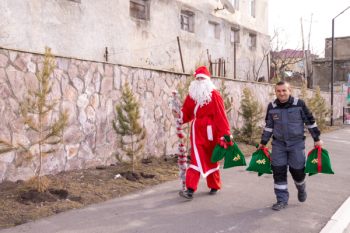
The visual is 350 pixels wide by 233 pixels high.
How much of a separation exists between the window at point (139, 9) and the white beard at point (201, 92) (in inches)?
350

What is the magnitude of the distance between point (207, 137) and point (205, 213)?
49.0 inches

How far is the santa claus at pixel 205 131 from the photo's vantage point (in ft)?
16.5

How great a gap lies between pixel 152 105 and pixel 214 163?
345 centimetres

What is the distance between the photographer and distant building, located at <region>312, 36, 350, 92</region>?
1296 inches

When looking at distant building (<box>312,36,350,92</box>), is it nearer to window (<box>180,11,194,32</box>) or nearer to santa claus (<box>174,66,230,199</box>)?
window (<box>180,11,194,32</box>)

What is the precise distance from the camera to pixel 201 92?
5242 mm

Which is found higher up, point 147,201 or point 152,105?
point 152,105

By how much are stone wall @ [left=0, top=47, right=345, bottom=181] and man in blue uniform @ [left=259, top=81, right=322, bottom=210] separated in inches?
154

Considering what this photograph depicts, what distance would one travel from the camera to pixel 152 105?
830 cm

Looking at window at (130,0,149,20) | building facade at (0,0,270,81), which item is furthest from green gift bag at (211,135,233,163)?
window at (130,0,149,20)

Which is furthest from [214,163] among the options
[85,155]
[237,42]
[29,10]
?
[237,42]

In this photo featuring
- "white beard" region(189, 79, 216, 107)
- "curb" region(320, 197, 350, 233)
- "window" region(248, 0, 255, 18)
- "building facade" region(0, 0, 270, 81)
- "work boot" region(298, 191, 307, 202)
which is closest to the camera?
"curb" region(320, 197, 350, 233)

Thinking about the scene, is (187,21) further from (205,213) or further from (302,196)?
(205,213)

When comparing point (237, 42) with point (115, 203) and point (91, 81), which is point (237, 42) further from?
point (115, 203)
